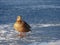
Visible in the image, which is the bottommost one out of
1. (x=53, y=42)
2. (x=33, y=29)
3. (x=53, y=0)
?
(x=53, y=42)

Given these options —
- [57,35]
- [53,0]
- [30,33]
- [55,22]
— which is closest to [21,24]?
[30,33]

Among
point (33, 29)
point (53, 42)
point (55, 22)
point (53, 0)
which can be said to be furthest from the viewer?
point (53, 0)

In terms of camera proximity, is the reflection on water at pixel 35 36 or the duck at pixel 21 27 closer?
the reflection on water at pixel 35 36

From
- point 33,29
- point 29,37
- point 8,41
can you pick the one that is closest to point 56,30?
point 33,29

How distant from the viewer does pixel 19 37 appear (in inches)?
382

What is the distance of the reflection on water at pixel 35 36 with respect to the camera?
889 centimetres

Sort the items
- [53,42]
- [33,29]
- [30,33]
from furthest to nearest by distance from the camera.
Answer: [33,29] → [30,33] → [53,42]

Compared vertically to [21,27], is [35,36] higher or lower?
lower

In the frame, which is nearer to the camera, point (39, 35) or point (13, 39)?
point (13, 39)

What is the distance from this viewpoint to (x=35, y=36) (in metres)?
9.90

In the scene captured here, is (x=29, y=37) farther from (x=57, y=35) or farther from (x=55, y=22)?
(x=55, y=22)

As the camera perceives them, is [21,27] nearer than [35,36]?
No

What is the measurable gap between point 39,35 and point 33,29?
1157mm

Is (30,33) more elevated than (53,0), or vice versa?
(53,0)
